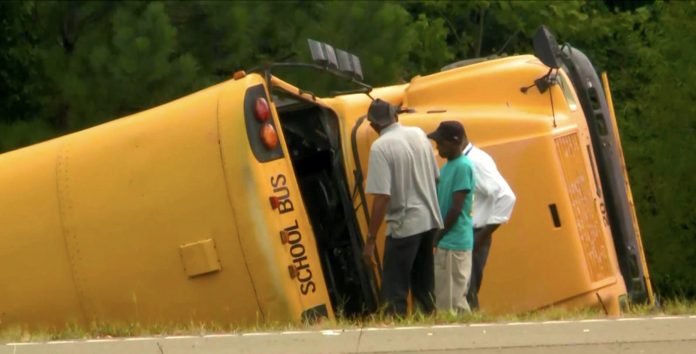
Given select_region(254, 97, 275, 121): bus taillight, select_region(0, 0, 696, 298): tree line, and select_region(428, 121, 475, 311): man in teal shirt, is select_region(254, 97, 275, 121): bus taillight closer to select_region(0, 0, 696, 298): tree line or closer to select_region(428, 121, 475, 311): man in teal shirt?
select_region(428, 121, 475, 311): man in teal shirt

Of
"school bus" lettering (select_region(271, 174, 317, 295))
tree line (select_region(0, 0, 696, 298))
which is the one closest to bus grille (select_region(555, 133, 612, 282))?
"school bus" lettering (select_region(271, 174, 317, 295))

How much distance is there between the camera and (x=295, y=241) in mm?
8516

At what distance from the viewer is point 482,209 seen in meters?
9.11

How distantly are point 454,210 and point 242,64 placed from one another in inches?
497

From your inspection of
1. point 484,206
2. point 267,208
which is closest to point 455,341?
point 267,208

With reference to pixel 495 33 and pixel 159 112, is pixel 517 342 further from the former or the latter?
pixel 495 33

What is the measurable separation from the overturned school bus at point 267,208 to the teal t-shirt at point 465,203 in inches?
14.2

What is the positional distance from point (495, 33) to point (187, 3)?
13.5 meters

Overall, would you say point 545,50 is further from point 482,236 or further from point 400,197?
point 400,197

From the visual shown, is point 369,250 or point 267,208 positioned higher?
point 267,208

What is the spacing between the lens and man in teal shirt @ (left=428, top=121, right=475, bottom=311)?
872 cm

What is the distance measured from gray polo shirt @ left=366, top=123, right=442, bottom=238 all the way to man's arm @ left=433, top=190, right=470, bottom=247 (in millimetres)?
65

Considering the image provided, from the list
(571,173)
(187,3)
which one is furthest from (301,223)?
(187,3)

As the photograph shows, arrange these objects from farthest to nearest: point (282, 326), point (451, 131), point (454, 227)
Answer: point (454, 227) → point (451, 131) → point (282, 326)
